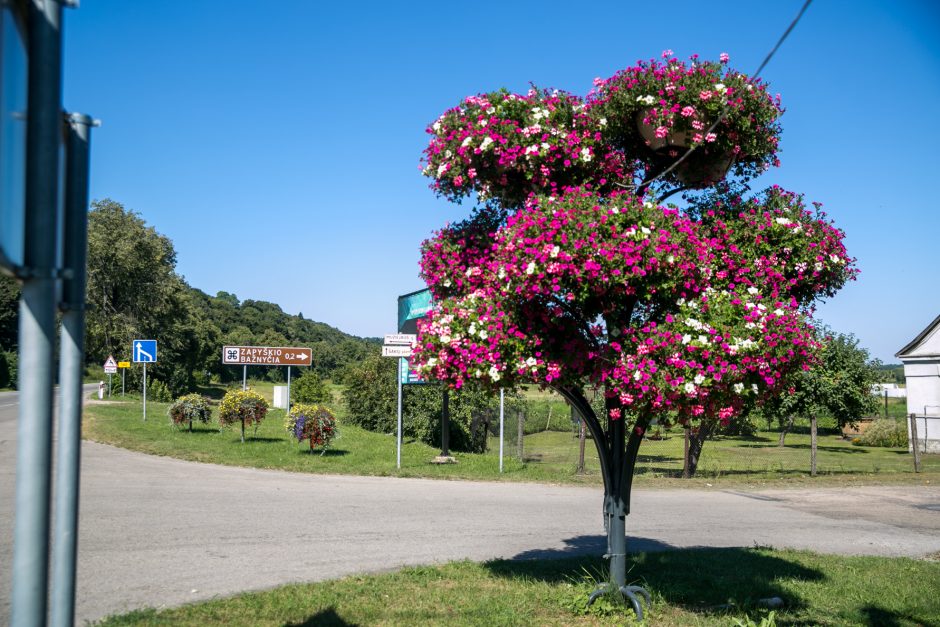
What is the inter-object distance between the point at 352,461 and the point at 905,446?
33379mm

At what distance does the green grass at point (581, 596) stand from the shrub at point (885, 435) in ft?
116

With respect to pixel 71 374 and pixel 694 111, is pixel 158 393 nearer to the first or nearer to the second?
pixel 694 111

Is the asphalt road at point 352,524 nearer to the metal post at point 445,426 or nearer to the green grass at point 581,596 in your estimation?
the green grass at point 581,596

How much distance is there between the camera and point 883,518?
42.4 feet

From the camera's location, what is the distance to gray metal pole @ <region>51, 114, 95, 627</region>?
2.57 m

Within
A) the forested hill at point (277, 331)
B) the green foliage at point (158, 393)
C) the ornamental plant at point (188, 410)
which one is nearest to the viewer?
the ornamental plant at point (188, 410)

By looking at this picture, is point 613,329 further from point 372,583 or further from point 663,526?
point 663,526

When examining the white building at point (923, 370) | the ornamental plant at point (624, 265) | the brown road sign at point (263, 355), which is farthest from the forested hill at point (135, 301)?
the ornamental plant at point (624, 265)

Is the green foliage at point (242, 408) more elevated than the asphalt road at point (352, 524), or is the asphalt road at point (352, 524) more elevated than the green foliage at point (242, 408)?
the green foliage at point (242, 408)

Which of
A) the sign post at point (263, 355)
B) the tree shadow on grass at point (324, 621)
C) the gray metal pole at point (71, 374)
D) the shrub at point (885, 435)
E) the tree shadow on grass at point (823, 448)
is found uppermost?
the sign post at point (263, 355)

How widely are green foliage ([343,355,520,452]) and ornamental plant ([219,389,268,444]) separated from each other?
6082 millimetres

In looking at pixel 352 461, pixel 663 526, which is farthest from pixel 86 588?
pixel 352 461

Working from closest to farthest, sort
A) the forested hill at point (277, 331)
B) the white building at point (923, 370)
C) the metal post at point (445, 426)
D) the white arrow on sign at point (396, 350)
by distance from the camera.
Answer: the white arrow on sign at point (396, 350), the metal post at point (445, 426), the white building at point (923, 370), the forested hill at point (277, 331)

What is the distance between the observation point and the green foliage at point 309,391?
4312 cm
